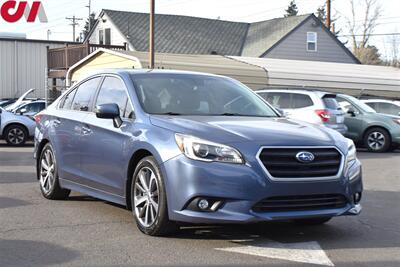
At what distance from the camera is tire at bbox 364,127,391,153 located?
1725cm

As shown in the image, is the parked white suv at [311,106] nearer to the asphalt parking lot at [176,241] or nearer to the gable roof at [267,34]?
the asphalt parking lot at [176,241]

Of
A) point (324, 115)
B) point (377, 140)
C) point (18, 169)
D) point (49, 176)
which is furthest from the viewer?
point (377, 140)

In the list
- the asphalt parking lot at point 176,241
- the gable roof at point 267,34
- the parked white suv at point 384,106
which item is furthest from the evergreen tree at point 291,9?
the asphalt parking lot at point 176,241

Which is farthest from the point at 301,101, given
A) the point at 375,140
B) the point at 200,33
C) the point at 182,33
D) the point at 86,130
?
the point at 200,33

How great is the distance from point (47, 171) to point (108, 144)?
6.38 feet

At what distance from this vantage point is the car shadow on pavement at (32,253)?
4.99 meters

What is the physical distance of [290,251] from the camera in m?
5.39

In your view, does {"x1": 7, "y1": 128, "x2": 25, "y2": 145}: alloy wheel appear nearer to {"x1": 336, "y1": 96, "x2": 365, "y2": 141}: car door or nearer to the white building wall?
{"x1": 336, "y1": 96, "x2": 365, "y2": 141}: car door

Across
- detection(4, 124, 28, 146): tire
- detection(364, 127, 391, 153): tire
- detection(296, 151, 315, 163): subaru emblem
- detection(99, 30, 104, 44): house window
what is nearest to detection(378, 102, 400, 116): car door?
detection(364, 127, 391, 153): tire

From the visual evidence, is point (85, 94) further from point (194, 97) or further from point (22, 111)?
point (22, 111)

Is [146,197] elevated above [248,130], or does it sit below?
below

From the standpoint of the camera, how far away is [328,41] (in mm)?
38250

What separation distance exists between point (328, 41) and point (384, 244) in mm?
33847
